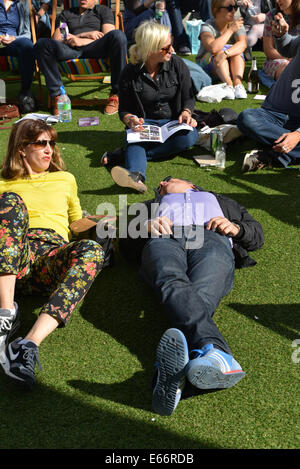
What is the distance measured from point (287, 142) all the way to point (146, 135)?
1.34m

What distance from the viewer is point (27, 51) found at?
6.99m

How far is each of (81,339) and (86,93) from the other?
544 cm

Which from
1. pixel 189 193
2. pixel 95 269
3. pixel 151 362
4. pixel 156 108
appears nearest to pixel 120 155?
pixel 156 108

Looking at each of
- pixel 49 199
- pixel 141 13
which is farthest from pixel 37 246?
pixel 141 13

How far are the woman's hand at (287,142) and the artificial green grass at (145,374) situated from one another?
866 mm

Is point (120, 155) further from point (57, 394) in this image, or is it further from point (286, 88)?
point (57, 394)

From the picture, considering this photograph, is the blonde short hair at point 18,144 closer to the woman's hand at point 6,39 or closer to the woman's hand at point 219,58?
the woman's hand at point 6,39

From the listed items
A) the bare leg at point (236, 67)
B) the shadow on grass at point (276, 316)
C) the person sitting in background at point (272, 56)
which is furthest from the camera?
the bare leg at point (236, 67)

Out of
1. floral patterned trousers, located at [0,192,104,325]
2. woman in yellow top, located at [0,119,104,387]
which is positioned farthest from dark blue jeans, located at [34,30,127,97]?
floral patterned trousers, located at [0,192,104,325]

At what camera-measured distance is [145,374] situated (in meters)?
2.56

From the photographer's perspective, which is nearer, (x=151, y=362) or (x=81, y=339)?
(x=151, y=362)

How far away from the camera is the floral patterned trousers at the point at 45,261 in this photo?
8.70 ft

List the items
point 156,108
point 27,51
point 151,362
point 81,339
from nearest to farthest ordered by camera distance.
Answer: point 151,362
point 81,339
point 156,108
point 27,51

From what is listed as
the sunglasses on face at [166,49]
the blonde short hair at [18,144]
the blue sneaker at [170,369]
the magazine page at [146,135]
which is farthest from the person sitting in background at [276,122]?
the blue sneaker at [170,369]
